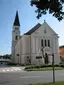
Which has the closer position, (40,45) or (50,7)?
(50,7)

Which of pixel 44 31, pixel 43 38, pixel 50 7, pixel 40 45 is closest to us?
pixel 50 7

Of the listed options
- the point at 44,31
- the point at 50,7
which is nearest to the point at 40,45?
the point at 44,31

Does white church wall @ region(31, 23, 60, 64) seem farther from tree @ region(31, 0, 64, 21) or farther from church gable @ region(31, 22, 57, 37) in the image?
tree @ region(31, 0, 64, 21)

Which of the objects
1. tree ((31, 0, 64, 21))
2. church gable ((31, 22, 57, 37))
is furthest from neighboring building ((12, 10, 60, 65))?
tree ((31, 0, 64, 21))

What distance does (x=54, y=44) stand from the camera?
196 feet

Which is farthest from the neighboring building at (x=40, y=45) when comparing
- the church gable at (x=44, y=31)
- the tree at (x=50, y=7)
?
the tree at (x=50, y=7)

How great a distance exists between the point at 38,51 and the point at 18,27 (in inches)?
863

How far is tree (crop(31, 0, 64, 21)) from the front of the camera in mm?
10930

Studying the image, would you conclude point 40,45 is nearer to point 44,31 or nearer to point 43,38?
point 43,38

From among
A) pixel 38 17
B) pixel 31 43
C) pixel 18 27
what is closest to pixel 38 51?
pixel 31 43

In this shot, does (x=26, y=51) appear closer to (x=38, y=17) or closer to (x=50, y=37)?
(x=50, y=37)

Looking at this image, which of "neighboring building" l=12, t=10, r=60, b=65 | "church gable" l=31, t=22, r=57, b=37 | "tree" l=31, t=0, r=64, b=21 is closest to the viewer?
"tree" l=31, t=0, r=64, b=21

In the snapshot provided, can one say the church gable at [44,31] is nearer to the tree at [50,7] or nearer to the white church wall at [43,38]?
the white church wall at [43,38]

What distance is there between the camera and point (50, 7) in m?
11.1
